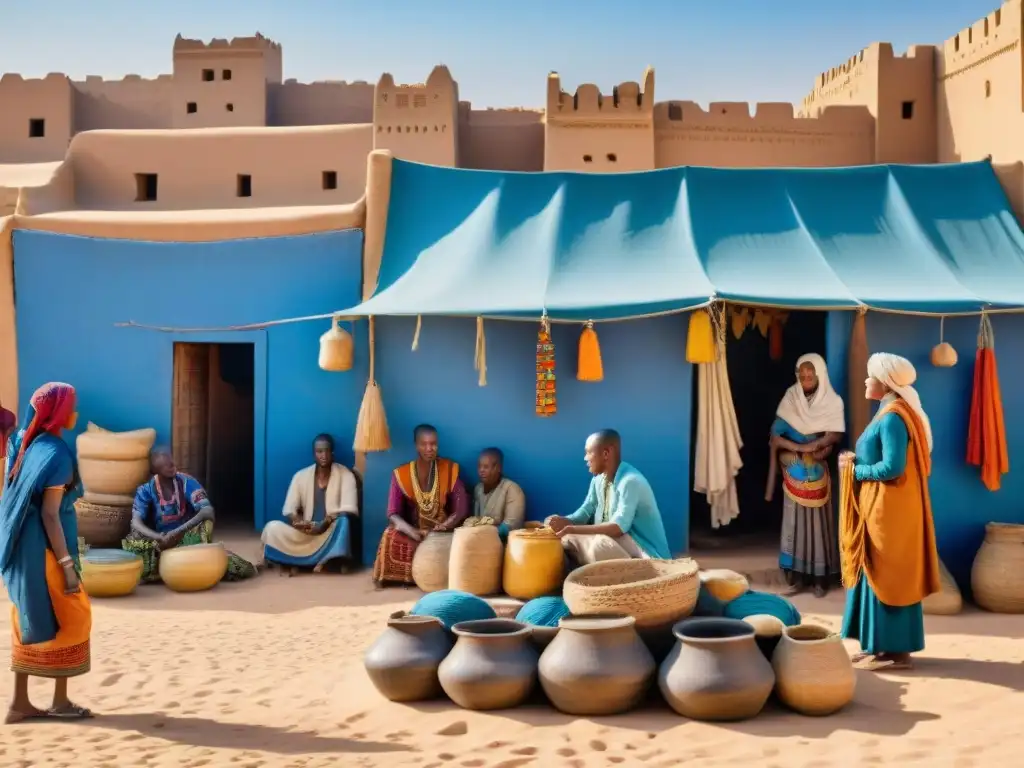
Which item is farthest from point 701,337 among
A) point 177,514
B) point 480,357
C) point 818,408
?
point 177,514

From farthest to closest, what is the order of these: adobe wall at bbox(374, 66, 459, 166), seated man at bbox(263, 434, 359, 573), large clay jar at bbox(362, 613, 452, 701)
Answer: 1. adobe wall at bbox(374, 66, 459, 166)
2. seated man at bbox(263, 434, 359, 573)
3. large clay jar at bbox(362, 613, 452, 701)

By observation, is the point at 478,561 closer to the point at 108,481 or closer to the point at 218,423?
the point at 108,481

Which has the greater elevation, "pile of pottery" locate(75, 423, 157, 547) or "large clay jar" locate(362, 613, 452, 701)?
"pile of pottery" locate(75, 423, 157, 547)

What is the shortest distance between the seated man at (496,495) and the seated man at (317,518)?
3.23ft

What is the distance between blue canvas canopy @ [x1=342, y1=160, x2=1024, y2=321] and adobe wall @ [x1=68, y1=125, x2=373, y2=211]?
306 inches

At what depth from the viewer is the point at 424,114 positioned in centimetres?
1773

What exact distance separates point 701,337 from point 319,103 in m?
15.3

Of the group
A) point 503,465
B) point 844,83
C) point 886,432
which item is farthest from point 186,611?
point 844,83

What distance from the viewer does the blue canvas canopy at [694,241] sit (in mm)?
7359

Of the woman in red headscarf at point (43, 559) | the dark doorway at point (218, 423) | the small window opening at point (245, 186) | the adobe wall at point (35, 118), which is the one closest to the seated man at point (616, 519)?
the woman in red headscarf at point (43, 559)

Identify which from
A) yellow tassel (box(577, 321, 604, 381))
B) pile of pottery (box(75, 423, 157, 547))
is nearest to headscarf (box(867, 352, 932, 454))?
yellow tassel (box(577, 321, 604, 381))

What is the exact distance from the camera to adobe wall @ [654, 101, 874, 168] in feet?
59.6

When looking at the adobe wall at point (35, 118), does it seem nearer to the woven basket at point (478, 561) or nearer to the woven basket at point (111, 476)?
the woven basket at point (111, 476)

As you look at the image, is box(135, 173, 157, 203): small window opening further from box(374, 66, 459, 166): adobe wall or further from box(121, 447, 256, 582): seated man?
box(121, 447, 256, 582): seated man
